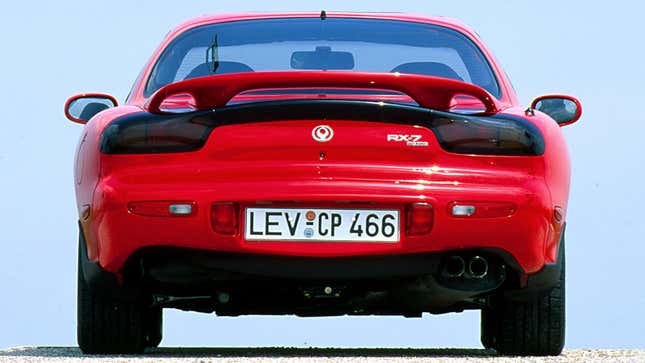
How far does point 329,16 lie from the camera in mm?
6910

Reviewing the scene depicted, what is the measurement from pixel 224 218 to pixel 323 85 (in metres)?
0.64

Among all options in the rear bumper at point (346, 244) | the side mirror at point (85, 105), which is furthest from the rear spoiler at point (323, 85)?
the side mirror at point (85, 105)

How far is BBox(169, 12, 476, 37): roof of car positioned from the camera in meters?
6.83

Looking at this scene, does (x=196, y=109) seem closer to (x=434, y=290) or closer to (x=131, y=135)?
(x=131, y=135)

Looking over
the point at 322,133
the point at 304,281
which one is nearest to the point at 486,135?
the point at 322,133

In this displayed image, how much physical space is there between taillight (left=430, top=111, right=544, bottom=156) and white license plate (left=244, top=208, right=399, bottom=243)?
39cm

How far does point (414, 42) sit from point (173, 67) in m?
1.10

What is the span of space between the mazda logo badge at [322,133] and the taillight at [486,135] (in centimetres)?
40

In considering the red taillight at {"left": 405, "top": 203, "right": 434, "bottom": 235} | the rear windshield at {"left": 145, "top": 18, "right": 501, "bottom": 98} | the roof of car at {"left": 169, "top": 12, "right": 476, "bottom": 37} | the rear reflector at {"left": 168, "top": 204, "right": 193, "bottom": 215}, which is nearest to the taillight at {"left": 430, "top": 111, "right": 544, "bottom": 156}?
the red taillight at {"left": 405, "top": 203, "right": 434, "bottom": 235}

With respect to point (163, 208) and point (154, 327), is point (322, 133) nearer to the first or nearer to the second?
point (163, 208)

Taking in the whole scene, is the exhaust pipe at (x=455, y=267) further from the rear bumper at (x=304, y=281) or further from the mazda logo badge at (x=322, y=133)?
the mazda logo badge at (x=322, y=133)

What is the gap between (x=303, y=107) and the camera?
5.61m

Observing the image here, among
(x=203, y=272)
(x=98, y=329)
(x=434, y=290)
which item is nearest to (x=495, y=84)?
(x=434, y=290)

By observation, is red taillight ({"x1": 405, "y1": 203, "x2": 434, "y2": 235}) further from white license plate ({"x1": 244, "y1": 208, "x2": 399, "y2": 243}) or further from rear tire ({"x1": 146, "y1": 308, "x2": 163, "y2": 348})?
rear tire ({"x1": 146, "y1": 308, "x2": 163, "y2": 348})
